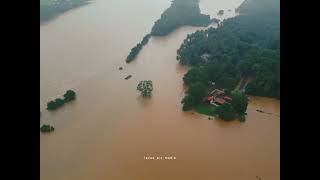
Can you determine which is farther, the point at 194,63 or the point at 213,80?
the point at 194,63

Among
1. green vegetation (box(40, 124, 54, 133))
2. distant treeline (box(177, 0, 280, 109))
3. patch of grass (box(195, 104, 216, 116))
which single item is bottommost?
green vegetation (box(40, 124, 54, 133))

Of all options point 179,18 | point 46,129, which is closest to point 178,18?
point 179,18

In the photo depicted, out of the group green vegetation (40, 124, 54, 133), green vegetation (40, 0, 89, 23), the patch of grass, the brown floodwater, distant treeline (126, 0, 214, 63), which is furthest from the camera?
distant treeline (126, 0, 214, 63)

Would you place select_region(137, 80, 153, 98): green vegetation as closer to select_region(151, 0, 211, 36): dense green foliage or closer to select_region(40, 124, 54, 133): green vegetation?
select_region(40, 124, 54, 133): green vegetation

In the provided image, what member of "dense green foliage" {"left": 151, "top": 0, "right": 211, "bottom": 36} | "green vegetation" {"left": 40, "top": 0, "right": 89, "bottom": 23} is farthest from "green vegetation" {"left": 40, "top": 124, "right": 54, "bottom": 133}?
"dense green foliage" {"left": 151, "top": 0, "right": 211, "bottom": 36}

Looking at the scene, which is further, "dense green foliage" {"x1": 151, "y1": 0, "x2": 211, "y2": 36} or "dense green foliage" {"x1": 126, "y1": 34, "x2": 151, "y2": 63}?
"dense green foliage" {"x1": 151, "y1": 0, "x2": 211, "y2": 36}

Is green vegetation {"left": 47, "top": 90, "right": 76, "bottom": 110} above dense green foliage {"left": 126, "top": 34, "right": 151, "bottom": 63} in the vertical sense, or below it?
below

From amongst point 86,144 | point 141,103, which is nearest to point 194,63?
point 141,103

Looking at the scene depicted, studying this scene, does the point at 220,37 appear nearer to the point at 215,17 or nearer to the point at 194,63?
the point at 194,63
